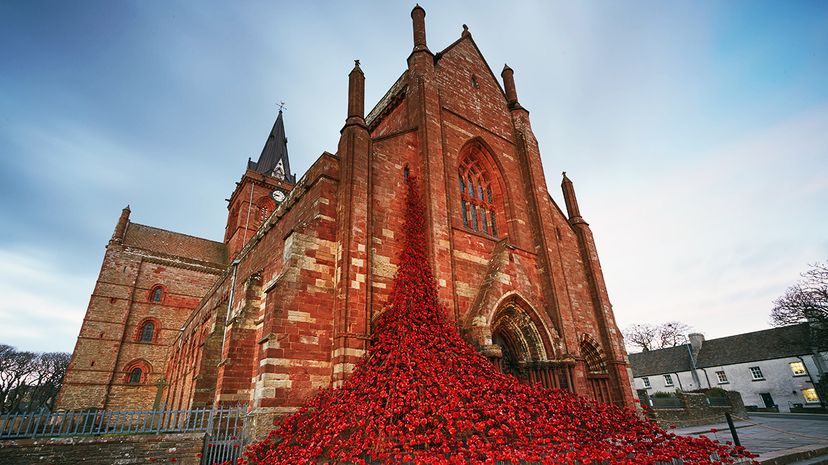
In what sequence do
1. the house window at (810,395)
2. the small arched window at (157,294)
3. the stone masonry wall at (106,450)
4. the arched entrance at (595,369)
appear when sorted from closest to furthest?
the stone masonry wall at (106,450) < the arched entrance at (595,369) < the small arched window at (157,294) < the house window at (810,395)

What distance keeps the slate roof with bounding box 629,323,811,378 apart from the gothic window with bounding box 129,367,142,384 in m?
46.8

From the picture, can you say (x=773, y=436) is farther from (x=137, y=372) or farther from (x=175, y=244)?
(x=175, y=244)

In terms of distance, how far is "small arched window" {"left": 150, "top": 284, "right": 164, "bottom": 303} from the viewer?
3253 cm

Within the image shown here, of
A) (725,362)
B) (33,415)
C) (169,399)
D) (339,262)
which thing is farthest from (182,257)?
(725,362)

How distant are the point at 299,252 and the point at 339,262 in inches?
39.9

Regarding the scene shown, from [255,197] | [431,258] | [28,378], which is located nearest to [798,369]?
[431,258]

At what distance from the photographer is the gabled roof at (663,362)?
4486 cm

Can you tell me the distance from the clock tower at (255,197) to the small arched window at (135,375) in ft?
37.6

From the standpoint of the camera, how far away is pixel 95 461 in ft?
28.3

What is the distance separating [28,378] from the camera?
48375 mm

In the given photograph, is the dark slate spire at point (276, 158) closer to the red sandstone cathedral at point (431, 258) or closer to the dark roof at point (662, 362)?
the red sandstone cathedral at point (431, 258)

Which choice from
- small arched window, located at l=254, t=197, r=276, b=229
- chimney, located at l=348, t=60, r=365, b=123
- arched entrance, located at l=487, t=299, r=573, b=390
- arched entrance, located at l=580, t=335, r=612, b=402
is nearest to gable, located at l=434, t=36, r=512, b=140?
chimney, located at l=348, t=60, r=365, b=123

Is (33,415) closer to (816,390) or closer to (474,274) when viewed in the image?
(474,274)

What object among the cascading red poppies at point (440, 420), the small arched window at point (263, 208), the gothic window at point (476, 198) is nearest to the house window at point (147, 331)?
the small arched window at point (263, 208)
